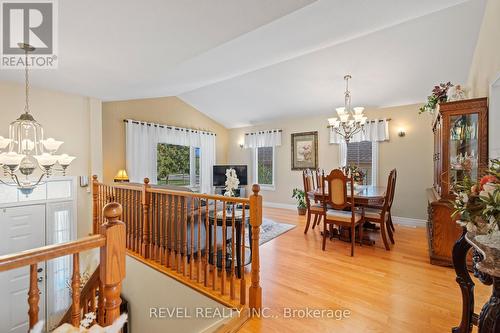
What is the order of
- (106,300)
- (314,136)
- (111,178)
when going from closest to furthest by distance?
(106,300), (111,178), (314,136)

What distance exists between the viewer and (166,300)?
2.60 meters

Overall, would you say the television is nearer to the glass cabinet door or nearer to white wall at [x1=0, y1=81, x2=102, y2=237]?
white wall at [x1=0, y1=81, x2=102, y2=237]

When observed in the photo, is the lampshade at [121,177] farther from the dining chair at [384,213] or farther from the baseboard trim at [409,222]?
the baseboard trim at [409,222]

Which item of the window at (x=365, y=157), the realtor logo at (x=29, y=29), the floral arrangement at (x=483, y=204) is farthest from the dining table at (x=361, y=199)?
the realtor logo at (x=29, y=29)

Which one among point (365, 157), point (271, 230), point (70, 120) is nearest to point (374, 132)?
point (365, 157)

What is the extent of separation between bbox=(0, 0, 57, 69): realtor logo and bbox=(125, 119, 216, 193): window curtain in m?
2.68

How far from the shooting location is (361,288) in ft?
7.64

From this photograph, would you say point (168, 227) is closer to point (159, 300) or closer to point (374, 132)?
point (159, 300)

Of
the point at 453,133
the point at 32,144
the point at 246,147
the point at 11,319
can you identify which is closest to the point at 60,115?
the point at 32,144

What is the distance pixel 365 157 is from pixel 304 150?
4.73 ft

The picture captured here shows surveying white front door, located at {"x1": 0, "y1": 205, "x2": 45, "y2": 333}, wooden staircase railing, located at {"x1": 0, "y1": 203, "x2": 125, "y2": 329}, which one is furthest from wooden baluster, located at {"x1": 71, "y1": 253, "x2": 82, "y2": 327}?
white front door, located at {"x1": 0, "y1": 205, "x2": 45, "y2": 333}

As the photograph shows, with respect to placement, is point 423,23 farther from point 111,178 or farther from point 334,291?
point 111,178

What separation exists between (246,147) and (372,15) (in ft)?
15.9

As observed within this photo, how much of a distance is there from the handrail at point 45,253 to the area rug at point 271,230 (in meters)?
2.95
